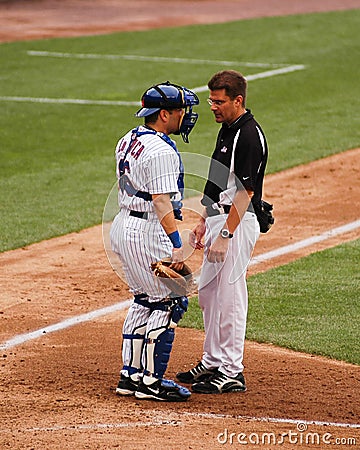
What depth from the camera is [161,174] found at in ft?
18.1

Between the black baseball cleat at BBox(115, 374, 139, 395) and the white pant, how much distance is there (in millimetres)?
558

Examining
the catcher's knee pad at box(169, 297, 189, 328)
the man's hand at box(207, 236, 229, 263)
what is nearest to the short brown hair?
the man's hand at box(207, 236, 229, 263)

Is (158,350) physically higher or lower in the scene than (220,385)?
higher

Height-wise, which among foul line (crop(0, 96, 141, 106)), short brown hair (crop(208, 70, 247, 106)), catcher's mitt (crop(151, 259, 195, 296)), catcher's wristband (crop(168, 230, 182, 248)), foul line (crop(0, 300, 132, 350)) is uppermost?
short brown hair (crop(208, 70, 247, 106))

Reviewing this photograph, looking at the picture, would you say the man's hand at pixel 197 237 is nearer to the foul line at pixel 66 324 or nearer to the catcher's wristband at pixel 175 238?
the catcher's wristband at pixel 175 238

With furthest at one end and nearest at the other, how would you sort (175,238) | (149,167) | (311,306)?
(311,306) → (175,238) → (149,167)

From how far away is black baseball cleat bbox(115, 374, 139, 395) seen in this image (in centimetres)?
584

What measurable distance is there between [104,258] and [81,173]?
131 inches

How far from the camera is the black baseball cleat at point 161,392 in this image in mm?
5777

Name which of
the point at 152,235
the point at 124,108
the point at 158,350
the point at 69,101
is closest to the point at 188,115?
the point at 152,235

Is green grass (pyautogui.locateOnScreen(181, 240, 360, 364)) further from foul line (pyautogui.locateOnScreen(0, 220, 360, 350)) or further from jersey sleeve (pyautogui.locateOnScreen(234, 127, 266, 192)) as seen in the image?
jersey sleeve (pyautogui.locateOnScreen(234, 127, 266, 192))

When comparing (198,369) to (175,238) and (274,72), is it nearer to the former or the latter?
(175,238)

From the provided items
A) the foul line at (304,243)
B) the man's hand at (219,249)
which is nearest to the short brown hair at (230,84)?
the man's hand at (219,249)

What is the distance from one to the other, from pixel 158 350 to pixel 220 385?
501mm
